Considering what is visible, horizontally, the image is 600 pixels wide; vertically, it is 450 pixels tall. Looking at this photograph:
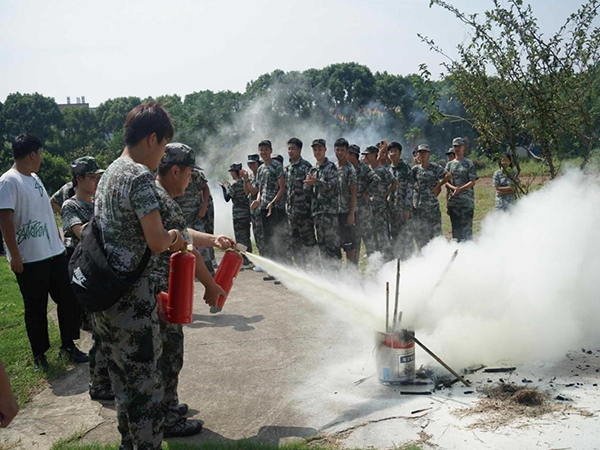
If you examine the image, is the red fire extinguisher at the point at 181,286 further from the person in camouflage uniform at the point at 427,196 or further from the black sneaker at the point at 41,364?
the person in camouflage uniform at the point at 427,196

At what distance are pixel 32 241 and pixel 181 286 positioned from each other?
2856 mm

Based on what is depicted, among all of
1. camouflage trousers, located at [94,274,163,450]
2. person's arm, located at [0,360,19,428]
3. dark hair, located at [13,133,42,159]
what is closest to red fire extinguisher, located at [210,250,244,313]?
camouflage trousers, located at [94,274,163,450]

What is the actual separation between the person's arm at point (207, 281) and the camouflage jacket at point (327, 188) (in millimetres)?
5298

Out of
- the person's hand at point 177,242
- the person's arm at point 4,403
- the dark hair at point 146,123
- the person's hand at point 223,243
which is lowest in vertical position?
the person's arm at point 4,403

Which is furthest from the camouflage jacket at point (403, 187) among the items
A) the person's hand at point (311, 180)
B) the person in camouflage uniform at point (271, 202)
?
the person in camouflage uniform at point (271, 202)

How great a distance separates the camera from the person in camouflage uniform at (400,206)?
34.5ft

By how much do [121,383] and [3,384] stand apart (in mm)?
1143

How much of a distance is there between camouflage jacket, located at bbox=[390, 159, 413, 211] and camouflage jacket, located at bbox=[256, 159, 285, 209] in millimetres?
2336

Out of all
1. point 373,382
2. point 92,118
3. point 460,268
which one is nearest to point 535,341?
point 460,268

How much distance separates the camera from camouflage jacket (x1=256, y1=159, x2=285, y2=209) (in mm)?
10281

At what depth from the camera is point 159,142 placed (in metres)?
3.35

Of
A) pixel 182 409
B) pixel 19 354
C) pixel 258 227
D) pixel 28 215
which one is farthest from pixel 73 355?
pixel 258 227

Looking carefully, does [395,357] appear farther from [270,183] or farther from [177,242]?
[270,183]

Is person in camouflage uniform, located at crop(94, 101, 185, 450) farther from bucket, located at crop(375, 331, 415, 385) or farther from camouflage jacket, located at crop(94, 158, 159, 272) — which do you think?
bucket, located at crop(375, 331, 415, 385)
